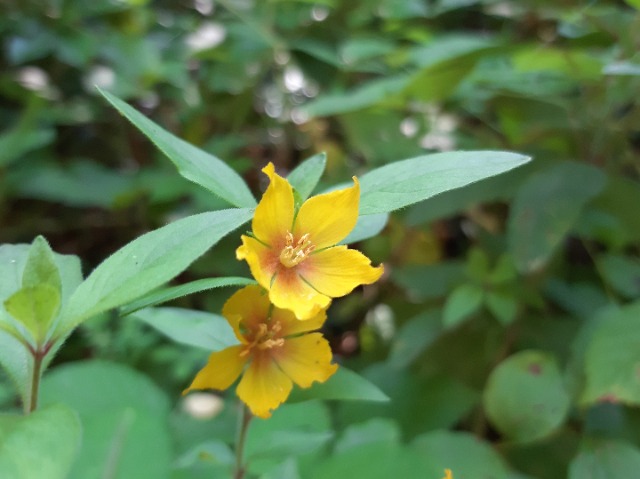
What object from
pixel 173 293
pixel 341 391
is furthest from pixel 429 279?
pixel 173 293

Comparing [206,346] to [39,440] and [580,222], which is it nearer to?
[39,440]

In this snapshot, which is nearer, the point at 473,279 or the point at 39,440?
the point at 39,440

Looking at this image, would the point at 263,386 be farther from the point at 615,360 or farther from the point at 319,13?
the point at 319,13

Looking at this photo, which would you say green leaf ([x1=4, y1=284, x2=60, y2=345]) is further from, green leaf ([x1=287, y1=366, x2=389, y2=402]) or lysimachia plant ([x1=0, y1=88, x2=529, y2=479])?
green leaf ([x1=287, y1=366, x2=389, y2=402])

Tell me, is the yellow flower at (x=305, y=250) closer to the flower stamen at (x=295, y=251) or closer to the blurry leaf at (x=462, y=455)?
the flower stamen at (x=295, y=251)

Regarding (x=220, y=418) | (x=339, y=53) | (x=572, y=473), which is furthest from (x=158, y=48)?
(x=572, y=473)

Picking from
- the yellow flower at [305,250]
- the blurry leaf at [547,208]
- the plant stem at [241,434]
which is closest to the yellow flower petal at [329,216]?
the yellow flower at [305,250]
